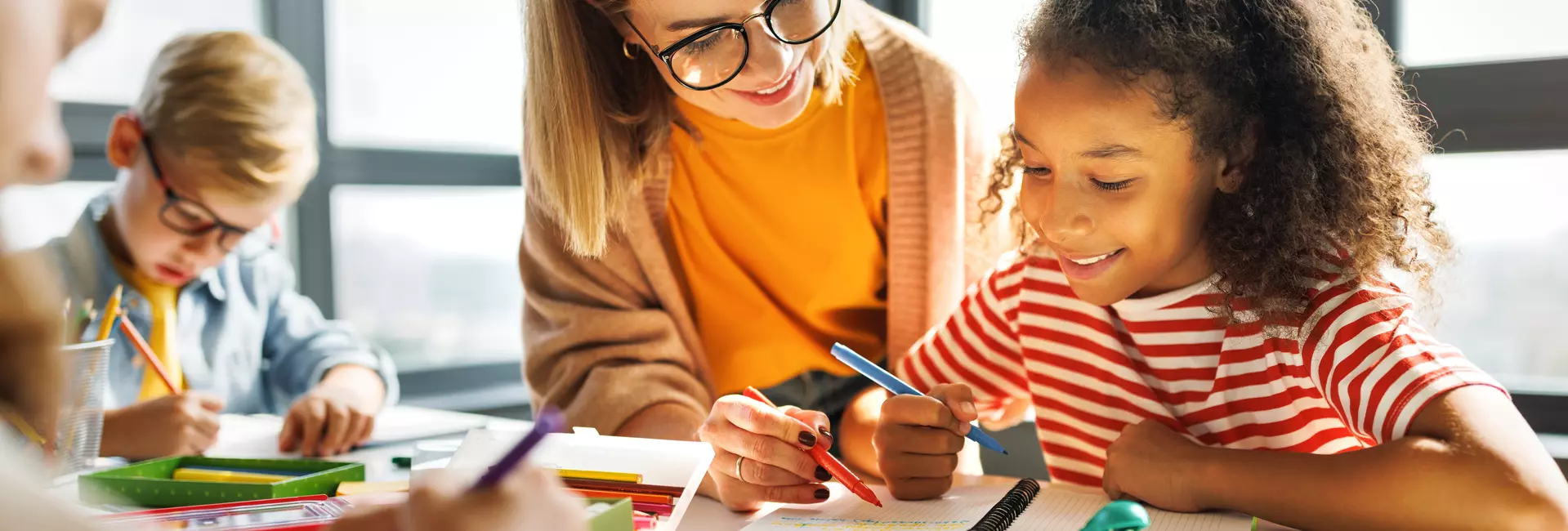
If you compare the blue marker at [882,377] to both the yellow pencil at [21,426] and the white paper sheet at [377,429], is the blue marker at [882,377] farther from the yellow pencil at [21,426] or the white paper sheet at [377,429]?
the yellow pencil at [21,426]

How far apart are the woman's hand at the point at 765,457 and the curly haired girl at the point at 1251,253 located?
0.25ft

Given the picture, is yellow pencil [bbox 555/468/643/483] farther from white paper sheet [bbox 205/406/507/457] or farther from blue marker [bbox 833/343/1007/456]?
white paper sheet [bbox 205/406/507/457]

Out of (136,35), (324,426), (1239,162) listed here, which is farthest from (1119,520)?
(136,35)

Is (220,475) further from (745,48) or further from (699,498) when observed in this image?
(745,48)

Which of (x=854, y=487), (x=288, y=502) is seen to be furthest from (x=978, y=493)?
(x=288, y=502)

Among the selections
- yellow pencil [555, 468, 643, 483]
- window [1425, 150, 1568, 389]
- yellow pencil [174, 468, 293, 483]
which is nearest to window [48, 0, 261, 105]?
yellow pencil [174, 468, 293, 483]

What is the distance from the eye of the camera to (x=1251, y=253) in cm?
86

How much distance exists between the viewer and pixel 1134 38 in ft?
2.75

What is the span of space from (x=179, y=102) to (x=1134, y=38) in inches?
51.3

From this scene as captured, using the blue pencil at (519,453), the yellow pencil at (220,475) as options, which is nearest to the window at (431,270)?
the yellow pencil at (220,475)

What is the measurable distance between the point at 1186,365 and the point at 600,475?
51cm

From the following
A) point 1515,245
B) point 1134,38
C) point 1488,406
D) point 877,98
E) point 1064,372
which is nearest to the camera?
point 1488,406

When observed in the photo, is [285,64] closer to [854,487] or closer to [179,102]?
[179,102]

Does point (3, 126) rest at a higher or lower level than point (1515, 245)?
higher
